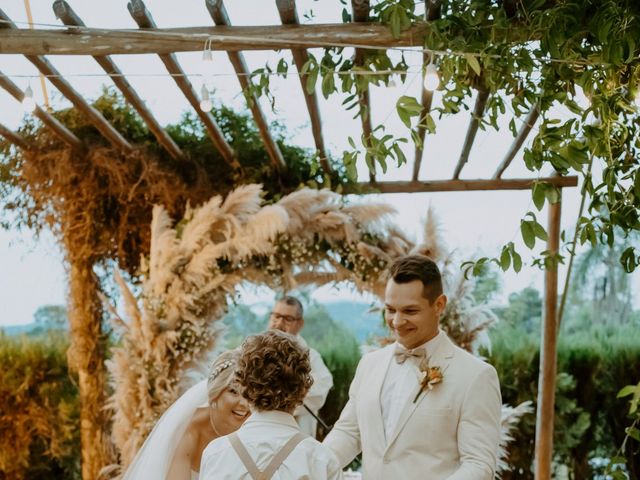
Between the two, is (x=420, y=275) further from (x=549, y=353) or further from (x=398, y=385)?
(x=549, y=353)

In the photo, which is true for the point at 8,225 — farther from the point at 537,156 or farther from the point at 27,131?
the point at 537,156

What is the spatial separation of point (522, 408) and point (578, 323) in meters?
2.79

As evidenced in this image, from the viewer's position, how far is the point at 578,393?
749 centimetres

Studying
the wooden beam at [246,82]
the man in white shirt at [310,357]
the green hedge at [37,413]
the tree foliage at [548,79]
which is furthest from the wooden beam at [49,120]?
the green hedge at [37,413]

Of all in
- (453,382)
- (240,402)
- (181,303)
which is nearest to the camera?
(453,382)

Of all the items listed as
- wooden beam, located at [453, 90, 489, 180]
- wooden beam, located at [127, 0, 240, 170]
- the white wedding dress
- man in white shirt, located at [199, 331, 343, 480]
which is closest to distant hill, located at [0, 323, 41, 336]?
wooden beam, located at [127, 0, 240, 170]

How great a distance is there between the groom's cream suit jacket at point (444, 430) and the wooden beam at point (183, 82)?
1887mm

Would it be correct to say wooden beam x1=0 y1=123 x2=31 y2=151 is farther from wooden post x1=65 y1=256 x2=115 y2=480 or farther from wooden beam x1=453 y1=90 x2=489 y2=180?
wooden beam x1=453 y1=90 x2=489 y2=180

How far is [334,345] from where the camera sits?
25.2 feet

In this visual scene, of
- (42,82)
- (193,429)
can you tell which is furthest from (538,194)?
(42,82)

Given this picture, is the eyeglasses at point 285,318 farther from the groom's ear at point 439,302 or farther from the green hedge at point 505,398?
the groom's ear at point 439,302

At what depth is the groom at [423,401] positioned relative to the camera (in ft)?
9.77

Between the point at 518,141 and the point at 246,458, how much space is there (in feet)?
11.9

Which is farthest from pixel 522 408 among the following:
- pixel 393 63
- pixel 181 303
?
pixel 393 63
